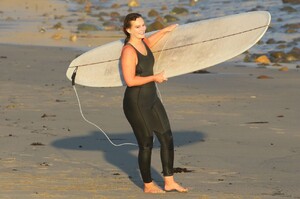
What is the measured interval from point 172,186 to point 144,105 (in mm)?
600

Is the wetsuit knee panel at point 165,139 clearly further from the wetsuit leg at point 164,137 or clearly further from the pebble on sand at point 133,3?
the pebble on sand at point 133,3

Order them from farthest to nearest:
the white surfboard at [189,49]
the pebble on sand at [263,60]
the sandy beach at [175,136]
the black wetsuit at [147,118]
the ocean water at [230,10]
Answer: the ocean water at [230,10]
the pebble on sand at [263,60]
the white surfboard at [189,49]
the sandy beach at [175,136]
the black wetsuit at [147,118]

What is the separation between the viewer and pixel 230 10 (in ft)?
97.0

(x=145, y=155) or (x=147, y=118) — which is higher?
(x=147, y=118)

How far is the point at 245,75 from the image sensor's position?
585 inches

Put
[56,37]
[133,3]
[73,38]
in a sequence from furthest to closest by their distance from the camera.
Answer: [133,3]
[56,37]
[73,38]

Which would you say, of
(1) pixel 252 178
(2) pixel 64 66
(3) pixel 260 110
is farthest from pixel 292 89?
(1) pixel 252 178

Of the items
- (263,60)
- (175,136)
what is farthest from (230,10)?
(175,136)

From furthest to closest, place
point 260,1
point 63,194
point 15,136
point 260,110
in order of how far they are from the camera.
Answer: point 260,1 < point 260,110 < point 15,136 < point 63,194

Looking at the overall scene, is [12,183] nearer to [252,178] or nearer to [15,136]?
[252,178]

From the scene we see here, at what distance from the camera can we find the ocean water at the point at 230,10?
20.5 metres

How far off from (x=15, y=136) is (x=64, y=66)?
22.1 ft

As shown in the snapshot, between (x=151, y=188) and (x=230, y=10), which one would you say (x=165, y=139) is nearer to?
(x=151, y=188)

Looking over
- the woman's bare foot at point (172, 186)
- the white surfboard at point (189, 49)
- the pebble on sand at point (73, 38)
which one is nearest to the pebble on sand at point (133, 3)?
the pebble on sand at point (73, 38)
